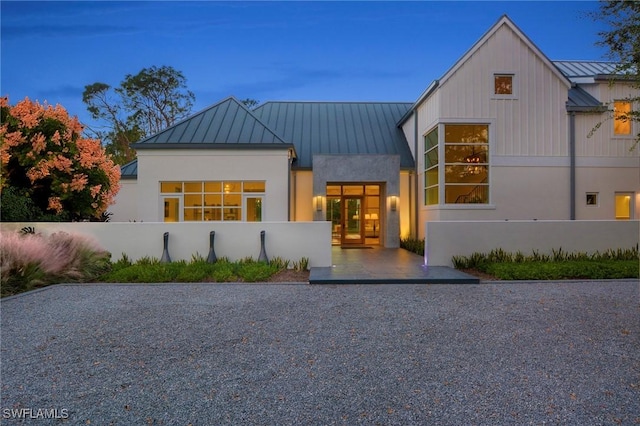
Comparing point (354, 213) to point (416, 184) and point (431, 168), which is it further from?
point (431, 168)

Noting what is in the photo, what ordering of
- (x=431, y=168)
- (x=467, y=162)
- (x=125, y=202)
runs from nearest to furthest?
1. (x=467, y=162)
2. (x=431, y=168)
3. (x=125, y=202)

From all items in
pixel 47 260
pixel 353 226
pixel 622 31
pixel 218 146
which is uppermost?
pixel 622 31

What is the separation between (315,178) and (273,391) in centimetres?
1355

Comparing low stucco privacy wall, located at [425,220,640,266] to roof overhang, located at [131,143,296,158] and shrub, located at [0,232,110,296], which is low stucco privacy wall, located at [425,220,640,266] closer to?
roof overhang, located at [131,143,296,158]

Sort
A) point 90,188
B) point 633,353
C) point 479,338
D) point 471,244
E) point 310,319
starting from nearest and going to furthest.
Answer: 1. point 633,353
2. point 479,338
3. point 310,319
4. point 471,244
5. point 90,188

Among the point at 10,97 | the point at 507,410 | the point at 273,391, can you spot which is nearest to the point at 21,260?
the point at 273,391

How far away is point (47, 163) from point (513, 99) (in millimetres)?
16613

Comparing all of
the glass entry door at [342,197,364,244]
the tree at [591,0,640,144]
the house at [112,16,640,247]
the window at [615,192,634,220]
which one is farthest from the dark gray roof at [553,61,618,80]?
the glass entry door at [342,197,364,244]

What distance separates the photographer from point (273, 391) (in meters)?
3.35

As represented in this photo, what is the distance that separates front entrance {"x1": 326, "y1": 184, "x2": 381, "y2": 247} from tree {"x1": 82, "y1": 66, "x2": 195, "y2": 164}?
2190 centimetres

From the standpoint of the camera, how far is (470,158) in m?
14.6

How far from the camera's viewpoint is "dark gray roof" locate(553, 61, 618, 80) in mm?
17222

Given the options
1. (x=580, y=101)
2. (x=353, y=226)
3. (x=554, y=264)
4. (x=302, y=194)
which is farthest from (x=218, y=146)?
(x=580, y=101)

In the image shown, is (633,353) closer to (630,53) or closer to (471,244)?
(471,244)
